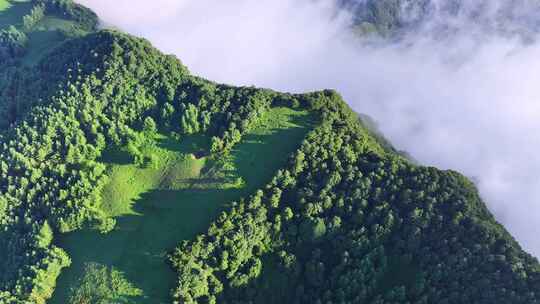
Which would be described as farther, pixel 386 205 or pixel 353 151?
pixel 353 151

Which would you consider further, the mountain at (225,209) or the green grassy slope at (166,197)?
the green grassy slope at (166,197)

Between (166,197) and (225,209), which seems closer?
(225,209)

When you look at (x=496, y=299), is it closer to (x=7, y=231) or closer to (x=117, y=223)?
(x=117, y=223)

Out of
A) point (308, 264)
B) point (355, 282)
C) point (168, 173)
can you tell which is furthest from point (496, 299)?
point (168, 173)

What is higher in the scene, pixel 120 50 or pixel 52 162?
pixel 120 50
